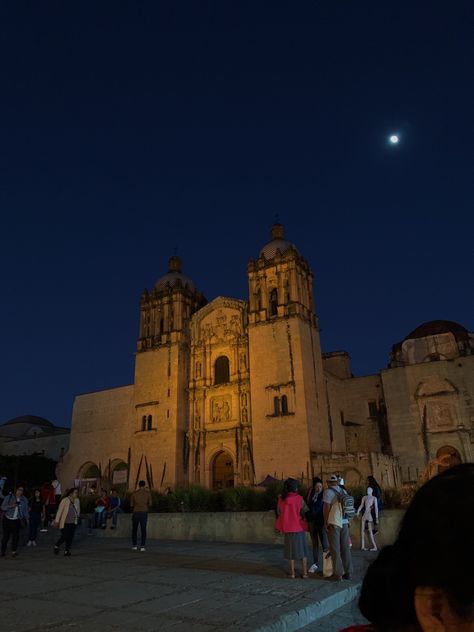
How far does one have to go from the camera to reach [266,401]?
2870cm

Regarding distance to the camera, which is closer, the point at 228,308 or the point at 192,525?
the point at 192,525

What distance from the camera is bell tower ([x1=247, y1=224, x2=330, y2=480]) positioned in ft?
88.7

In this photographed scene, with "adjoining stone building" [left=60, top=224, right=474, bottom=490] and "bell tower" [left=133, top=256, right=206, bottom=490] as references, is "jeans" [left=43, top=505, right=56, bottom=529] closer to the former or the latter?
"adjoining stone building" [left=60, top=224, right=474, bottom=490]

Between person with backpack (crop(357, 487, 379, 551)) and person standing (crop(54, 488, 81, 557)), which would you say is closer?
person standing (crop(54, 488, 81, 557))

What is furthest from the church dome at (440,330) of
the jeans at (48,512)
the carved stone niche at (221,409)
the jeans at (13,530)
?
the jeans at (13,530)

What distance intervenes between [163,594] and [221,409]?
84.3 ft

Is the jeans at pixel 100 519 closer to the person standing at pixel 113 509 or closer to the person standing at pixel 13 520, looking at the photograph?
the person standing at pixel 113 509

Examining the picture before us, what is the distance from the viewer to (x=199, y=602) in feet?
17.8

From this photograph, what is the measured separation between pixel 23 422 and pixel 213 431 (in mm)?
35219

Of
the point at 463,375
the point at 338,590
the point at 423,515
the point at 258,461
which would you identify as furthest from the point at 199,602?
the point at 463,375

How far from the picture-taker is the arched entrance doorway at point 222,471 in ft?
99.6

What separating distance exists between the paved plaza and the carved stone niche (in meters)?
21.2

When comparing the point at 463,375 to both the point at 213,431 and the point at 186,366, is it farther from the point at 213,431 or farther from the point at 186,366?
the point at 186,366

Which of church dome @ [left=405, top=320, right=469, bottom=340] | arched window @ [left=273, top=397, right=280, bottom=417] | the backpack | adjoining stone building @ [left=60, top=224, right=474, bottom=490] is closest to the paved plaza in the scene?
the backpack
